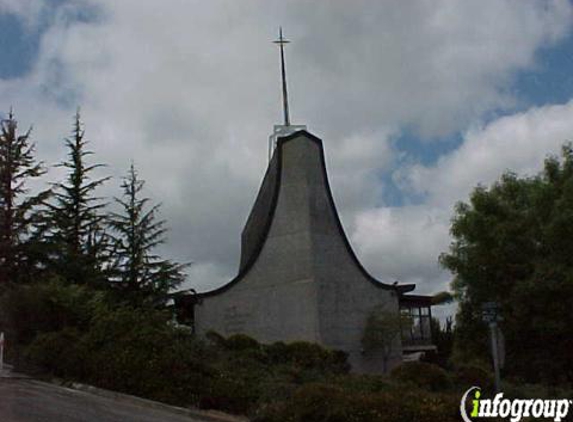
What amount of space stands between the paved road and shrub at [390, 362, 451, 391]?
235 inches

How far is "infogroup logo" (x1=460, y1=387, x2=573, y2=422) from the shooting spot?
11712mm

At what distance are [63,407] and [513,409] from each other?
8059 millimetres

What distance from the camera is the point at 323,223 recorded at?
2833 centimetres

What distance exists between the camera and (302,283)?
2712 centimetres

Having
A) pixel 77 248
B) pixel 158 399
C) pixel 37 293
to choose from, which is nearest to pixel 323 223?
pixel 77 248

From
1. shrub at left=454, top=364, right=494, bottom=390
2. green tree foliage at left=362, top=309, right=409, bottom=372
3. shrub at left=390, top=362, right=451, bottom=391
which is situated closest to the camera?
shrub at left=390, top=362, right=451, bottom=391

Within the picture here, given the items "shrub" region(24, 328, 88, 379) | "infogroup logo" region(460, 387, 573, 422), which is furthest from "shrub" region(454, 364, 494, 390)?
"shrub" region(24, 328, 88, 379)

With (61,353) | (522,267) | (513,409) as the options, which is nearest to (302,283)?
(522,267)

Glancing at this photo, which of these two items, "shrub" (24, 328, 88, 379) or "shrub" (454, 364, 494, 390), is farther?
"shrub" (454, 364, 494, 390)

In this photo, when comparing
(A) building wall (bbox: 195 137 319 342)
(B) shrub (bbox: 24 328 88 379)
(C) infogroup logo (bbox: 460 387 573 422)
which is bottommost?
(C) infogroup logo (bbox: 460 387 573 422)

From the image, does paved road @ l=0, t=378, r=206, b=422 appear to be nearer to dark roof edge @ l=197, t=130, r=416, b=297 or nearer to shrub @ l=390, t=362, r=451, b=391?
shrub @ l=390, t=362, r=451, b=391

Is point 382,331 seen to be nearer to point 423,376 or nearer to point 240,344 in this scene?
point 240,344

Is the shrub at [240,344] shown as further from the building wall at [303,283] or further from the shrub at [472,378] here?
the shrub at [472,378]

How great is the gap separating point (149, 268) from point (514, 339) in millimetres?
14205
